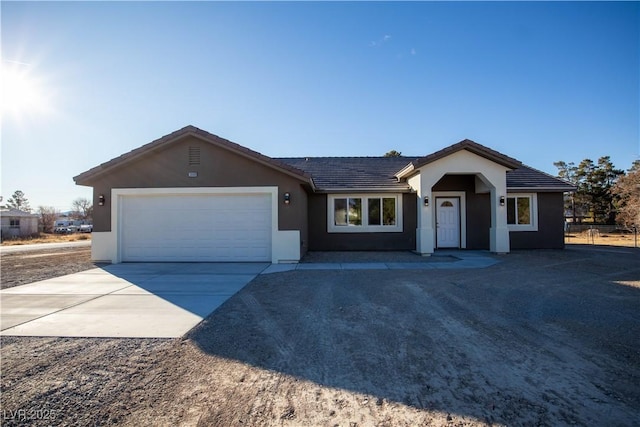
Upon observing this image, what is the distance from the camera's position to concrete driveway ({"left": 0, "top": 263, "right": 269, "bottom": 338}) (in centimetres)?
466

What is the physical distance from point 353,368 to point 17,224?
47.2m

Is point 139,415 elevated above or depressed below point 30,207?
below

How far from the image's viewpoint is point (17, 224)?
35625mm

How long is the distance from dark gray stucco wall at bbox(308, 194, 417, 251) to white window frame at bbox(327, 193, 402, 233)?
0.48 ft

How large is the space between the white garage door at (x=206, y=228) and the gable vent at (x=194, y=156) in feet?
3.98

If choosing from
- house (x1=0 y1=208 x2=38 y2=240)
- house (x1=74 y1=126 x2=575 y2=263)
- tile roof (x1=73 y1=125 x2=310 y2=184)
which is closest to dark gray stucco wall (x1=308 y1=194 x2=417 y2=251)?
house (x1=74 y1=126 x2=575 y2=263)

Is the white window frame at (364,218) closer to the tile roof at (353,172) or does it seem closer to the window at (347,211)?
the window at (347,211)

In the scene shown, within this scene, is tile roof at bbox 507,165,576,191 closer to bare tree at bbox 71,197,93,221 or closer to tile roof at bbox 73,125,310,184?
tile roof at bbox 73,125,310,184

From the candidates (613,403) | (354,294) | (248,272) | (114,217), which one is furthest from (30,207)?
(613,403)

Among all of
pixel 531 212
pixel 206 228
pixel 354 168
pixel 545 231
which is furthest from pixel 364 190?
pixel 545 231

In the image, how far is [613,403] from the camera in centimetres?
276

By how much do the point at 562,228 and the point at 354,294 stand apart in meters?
13.0

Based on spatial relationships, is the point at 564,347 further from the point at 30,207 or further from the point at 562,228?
the point at 30,207

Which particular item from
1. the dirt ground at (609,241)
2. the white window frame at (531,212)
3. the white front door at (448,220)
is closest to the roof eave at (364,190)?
the white front door at (448,220)
